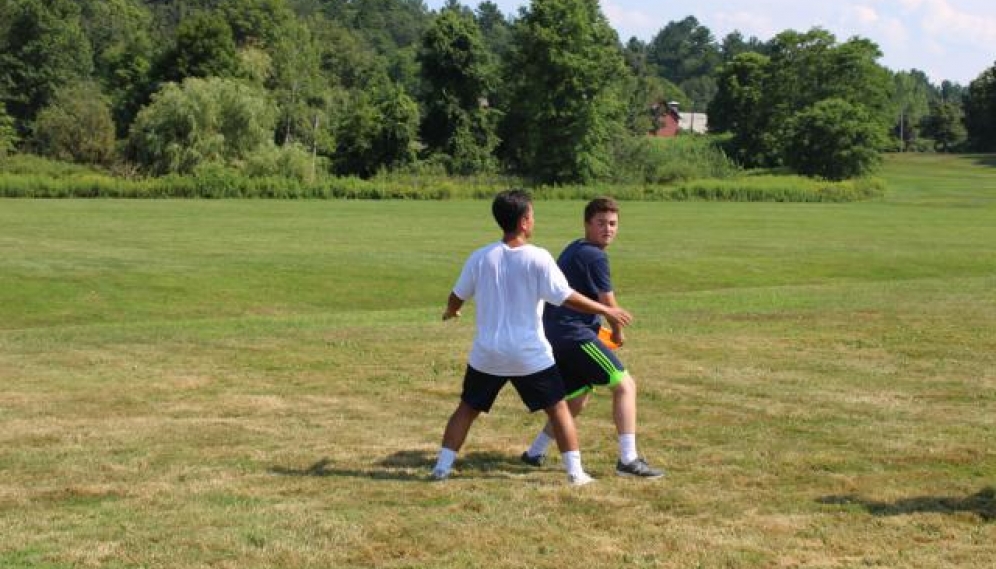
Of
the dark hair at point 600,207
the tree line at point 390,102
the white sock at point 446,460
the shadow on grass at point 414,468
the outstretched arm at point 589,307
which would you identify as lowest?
the shadow on grass at point 414,468

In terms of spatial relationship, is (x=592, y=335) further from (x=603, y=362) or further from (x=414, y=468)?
(x=414, y=468)

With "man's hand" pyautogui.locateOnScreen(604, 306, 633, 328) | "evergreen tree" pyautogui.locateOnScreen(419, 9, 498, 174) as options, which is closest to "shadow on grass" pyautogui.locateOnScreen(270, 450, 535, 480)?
"man's hand" pyautogui.locateOnScreen(604, 306, 633, 328)

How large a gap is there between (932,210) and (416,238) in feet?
123

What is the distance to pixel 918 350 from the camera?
14547 mm

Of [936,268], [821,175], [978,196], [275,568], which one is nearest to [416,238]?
[936,268]

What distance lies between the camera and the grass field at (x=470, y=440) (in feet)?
21.2

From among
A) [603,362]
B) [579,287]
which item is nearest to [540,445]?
[603,362]

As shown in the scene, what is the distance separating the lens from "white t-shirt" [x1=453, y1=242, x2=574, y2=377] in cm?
762

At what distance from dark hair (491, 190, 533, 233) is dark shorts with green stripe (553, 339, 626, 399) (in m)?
1.02

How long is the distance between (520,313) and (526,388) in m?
0.54

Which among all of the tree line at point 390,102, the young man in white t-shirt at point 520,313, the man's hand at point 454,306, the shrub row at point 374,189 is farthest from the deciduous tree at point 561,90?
the young man in white t-shirt at point 520,313

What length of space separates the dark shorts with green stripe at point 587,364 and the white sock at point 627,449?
1.22 feet

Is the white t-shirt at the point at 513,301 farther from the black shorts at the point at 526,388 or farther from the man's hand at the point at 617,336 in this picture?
the man's hand at the point at 617,336

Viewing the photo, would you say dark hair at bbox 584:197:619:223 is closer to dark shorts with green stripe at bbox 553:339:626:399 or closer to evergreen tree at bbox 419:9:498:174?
dark shorts with green stripe at bbox 553:339:626:399
